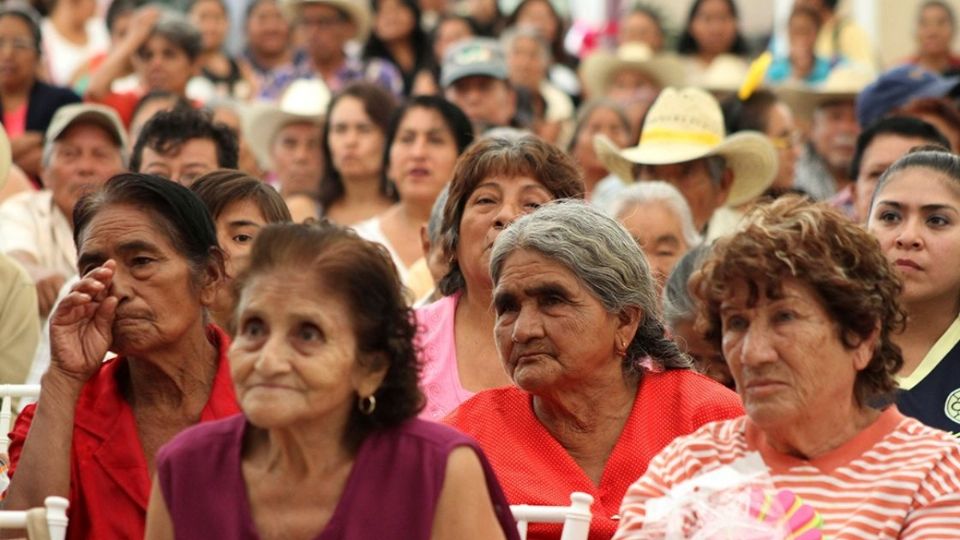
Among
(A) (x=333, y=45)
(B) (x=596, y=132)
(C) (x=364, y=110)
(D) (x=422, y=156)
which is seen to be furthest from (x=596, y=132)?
(A) (x=333, y=45)

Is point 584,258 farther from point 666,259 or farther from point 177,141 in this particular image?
point 177,141

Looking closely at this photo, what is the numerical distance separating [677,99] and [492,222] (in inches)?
113

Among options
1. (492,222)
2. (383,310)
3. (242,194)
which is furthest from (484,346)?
(383,310)

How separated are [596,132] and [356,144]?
1.42m

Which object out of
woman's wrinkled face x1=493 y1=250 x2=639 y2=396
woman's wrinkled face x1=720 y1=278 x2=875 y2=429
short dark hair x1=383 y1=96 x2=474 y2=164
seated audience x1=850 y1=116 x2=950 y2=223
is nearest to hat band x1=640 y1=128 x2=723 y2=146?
short dark hair x1=383 y1=96 x2=474 y2=164

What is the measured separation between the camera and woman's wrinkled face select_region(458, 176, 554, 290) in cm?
524

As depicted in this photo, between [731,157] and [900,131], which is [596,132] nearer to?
[731,157]

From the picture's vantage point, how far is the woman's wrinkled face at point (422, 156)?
7512 millimetres

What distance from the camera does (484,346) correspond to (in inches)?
205

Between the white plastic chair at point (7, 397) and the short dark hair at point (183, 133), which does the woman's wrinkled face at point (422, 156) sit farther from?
the white plastic chair at point (7, 397)

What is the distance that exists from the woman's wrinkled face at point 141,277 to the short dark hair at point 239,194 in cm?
89

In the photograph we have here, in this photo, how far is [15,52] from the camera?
923cm

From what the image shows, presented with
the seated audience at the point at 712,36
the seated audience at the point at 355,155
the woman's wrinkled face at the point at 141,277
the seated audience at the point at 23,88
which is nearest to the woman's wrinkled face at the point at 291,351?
the woman's wrinkled face at the point at 141,277

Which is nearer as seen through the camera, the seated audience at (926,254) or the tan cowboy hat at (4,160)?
the seated audience at (926,254)
